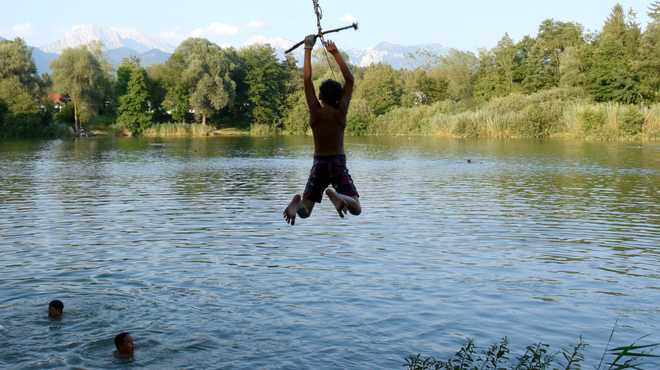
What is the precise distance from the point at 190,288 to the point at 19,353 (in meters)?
3.73

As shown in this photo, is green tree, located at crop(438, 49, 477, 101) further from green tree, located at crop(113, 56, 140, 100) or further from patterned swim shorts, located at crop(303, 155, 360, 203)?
patterned swim shorts, located at crop(303, 155, 360, 203)

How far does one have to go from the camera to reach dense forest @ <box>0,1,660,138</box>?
258 feet

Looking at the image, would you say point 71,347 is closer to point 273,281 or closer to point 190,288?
point 190,288

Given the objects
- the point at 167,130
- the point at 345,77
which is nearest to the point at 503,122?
the point at 167,130

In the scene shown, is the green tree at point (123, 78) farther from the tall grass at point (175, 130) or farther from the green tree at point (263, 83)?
the green tree at point (263, 83)

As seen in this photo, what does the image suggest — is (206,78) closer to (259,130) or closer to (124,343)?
(259,130)

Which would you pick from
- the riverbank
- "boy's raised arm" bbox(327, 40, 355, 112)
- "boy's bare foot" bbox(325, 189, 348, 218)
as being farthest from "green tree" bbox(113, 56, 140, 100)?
"boy's bare foot" bbox(325, 189, 348, 218)

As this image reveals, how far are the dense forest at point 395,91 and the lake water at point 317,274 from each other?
55955 mm

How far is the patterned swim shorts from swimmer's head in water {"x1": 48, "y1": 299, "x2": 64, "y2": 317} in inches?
205

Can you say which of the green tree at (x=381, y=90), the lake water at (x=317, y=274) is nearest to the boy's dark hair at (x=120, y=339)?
the lake water at (x=317, y=274)

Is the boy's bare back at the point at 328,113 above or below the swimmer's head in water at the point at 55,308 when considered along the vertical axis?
above

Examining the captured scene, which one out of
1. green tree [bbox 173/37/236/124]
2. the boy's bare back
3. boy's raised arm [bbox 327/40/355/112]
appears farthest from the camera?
green tree [bbox 173/37/236/124]

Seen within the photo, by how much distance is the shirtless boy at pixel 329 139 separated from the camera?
25.6 ft

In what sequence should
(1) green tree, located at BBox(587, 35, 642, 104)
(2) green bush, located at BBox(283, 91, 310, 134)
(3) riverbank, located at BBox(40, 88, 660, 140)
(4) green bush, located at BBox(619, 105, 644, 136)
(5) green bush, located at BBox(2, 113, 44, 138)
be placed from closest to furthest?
(4) green bush, located at BBox(619, 105, 644, 136)
(3) riverbank, located at BBox(40, 88, 660, 140)
(5) green bush, located at BBox(2, 113, 44, 138)
(1) green tree, located at BBox(587, 35, 642, 104)
(2) green bush, located at BBox(283, 91, 310, 134)
